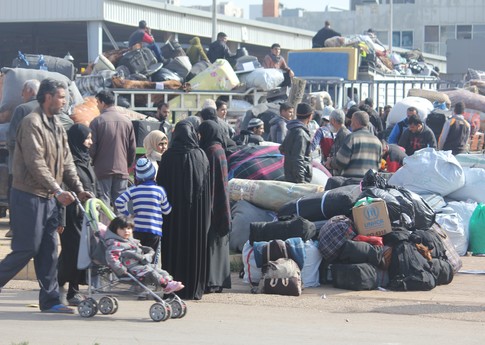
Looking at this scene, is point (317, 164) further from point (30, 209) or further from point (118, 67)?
point (118, 67)

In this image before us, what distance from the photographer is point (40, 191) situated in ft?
29.1

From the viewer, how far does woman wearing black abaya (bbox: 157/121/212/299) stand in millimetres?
10109

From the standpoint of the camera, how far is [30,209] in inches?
348

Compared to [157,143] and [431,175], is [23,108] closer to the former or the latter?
[157,143]

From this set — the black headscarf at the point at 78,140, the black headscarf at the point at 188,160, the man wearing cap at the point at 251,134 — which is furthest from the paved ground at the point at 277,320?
the man wearing cap at the point at 251,134

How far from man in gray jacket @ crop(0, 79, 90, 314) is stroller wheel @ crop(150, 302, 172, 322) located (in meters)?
0.93

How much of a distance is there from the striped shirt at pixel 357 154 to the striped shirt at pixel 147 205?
12.8 ft

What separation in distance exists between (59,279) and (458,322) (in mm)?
3495

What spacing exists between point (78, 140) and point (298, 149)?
11.2 ft

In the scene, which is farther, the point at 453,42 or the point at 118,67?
the point at 453,42

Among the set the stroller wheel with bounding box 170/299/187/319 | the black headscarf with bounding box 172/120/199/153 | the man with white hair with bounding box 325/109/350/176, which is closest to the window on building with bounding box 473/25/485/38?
the man with white hair with bounding box 325/109/350/176

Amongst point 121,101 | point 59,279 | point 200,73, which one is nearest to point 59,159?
point 59,279

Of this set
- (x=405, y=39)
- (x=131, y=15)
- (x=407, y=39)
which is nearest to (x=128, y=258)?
(x=131, y=15)

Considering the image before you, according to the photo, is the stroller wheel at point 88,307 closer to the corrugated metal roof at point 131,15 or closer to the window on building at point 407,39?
the corrugated metal roof at point 131,15
